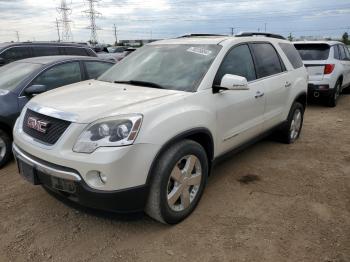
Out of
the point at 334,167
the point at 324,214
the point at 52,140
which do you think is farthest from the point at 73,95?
the point at 334,167

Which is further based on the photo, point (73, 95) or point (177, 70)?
point (177, 70)

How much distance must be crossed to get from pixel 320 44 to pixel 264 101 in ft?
18.5

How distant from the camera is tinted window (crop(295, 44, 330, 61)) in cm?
910

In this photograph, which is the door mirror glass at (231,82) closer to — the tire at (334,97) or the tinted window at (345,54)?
the tire at (334,97)

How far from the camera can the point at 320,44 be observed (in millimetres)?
9195

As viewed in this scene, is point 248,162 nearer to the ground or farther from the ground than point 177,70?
nearer to the ground

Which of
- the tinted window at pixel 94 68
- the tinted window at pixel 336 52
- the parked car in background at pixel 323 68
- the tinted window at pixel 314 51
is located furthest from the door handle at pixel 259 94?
the tinted window at pixel 336 52

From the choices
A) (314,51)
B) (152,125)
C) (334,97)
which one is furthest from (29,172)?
(334,97)

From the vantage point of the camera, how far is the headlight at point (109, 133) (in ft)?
9.03

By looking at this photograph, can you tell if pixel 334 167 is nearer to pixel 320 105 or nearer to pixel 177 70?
pixel 177 70

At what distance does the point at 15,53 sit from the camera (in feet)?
28.2

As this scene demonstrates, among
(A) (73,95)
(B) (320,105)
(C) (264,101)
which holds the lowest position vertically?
(B) (320,105)

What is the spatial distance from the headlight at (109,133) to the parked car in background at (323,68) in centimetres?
735

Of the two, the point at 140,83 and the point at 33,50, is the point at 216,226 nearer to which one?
the point at 140,83
